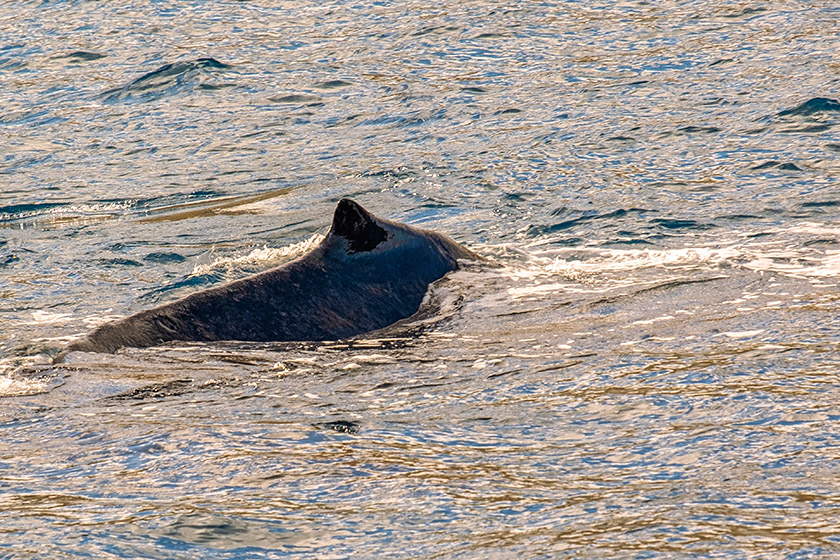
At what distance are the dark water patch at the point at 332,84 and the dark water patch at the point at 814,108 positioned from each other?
19.9 ft

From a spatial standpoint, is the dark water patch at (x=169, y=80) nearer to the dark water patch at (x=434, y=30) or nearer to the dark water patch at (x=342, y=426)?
the dark water patch at (x=434, y=30)

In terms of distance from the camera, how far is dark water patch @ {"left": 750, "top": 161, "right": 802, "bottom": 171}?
11690 millimetres

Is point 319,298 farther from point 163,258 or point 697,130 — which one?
point 697,130

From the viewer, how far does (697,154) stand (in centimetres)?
1251

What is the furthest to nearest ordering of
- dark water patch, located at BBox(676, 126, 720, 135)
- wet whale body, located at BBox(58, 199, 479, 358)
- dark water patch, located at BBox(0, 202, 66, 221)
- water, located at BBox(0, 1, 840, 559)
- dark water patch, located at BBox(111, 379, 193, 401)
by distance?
dark water patch, located at BBox(676, 126, 720, 135) → dark water patch, located at BBox(0, 202, 66, 221) → wet whale body, located at BBox(58, 199, 479, 358) → dark water patch, located at BBox(111, 379, 193, 401) → water, located at BBox(0, 1, 840, 559)

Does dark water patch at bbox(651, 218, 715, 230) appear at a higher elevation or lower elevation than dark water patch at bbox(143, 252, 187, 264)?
lower

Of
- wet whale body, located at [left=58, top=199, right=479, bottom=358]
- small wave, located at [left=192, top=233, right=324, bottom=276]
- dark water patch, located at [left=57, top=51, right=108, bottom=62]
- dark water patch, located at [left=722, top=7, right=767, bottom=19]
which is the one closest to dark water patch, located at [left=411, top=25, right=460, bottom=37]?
dark water patch, located at [left=722, top=7, right=767, bottom=19]

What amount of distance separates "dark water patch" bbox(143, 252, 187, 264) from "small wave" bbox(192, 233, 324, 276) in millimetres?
343

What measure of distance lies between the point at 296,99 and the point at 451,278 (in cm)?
852

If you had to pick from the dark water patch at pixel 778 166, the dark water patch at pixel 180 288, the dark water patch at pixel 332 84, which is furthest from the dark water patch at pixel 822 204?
the dark water patch at pixel 332 84

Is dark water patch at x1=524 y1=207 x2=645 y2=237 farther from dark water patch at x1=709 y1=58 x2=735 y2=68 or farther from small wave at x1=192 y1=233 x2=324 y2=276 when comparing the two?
dark water patch at x1=709 y1=58 x2=735 y2=68

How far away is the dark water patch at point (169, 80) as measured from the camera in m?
17.2

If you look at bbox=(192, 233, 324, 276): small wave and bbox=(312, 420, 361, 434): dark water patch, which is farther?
bbox=(192, 233, 324, 276): small wave

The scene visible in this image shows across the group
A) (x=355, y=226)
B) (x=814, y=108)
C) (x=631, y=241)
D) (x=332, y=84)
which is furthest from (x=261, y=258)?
(x=332, y=84)
